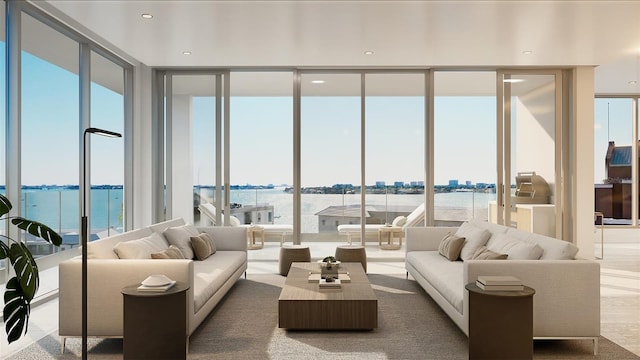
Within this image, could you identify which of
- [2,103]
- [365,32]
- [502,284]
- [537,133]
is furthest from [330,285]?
[537,133]

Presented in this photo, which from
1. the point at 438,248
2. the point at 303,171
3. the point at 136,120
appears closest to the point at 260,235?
the point at 303,171

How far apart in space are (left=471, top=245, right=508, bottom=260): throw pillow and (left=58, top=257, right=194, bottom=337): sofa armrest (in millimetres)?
2404

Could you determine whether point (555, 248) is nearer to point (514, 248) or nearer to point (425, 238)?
point (514, 248)

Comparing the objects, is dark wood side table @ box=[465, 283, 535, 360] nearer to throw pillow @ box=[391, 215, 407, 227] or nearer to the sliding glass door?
throw pillow @ box=[391, 215, 407, 227]

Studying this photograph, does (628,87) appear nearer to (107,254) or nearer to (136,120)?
(136,120)

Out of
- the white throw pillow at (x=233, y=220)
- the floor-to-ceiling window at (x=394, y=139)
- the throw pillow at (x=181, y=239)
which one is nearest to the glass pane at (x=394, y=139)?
the floor-to-ceiling window at (x=394, y=139)

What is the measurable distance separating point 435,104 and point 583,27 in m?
2.49

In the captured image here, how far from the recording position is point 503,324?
292cm

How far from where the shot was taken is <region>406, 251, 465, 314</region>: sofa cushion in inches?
142

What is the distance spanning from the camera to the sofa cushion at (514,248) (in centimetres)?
364

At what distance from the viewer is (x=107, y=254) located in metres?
3.63

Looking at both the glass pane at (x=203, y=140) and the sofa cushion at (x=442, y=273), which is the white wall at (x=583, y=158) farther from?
the glass pane at (x=203, y=140)

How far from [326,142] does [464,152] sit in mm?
2086

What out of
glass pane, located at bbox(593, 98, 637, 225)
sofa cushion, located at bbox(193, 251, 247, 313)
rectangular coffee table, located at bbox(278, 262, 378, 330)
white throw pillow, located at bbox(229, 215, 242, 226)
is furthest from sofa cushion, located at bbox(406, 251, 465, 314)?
glass pane, located at bbox(593, 98, 637, 225)
